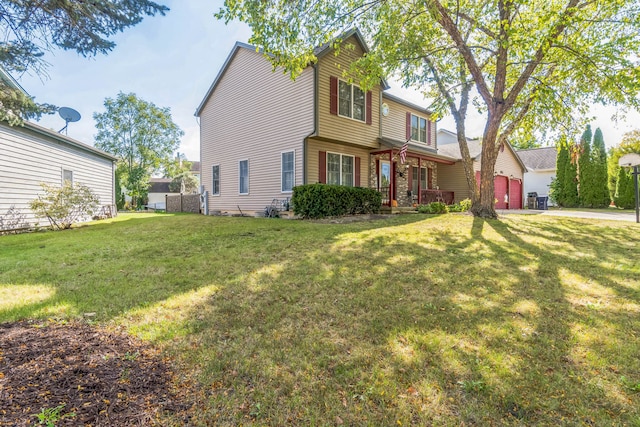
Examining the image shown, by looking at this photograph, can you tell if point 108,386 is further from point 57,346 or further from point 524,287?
point 524,287

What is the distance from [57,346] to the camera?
2.62 meters

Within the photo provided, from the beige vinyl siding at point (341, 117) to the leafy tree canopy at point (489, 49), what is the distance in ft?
4.15

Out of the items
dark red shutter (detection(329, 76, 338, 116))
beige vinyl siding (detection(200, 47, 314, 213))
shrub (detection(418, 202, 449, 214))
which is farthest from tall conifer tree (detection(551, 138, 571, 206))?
beige vinyl siding (detection(200, 47, 314, 213))

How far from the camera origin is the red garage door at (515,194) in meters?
22.2

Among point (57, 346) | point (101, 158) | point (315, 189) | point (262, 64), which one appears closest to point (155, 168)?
point (101, 158)

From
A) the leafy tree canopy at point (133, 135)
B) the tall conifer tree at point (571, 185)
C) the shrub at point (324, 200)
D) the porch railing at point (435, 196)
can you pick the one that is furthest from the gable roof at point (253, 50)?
the leafy tree canopy at point (133, 135)

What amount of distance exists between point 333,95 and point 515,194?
57.8 feet

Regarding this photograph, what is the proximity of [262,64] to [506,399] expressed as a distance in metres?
14.1

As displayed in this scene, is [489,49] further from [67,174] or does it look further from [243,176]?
[67,174]

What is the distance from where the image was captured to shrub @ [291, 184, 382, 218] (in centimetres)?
1047

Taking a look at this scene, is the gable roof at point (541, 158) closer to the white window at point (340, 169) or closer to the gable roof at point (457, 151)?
the gable roof at point (457, 151)

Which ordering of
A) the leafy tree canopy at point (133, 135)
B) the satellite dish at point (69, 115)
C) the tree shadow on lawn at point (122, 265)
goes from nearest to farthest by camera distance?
the tree shadow on lawn at point (122, 265)
the satellite dish at point (69, 115)
the leafy tree canopy at point (133, 135)

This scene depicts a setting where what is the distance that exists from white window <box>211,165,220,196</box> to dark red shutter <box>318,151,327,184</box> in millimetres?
6533

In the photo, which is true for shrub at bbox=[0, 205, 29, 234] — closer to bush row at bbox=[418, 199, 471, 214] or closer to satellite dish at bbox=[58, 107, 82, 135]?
satellite dish at bbox=[58, 107, 82, 135]
